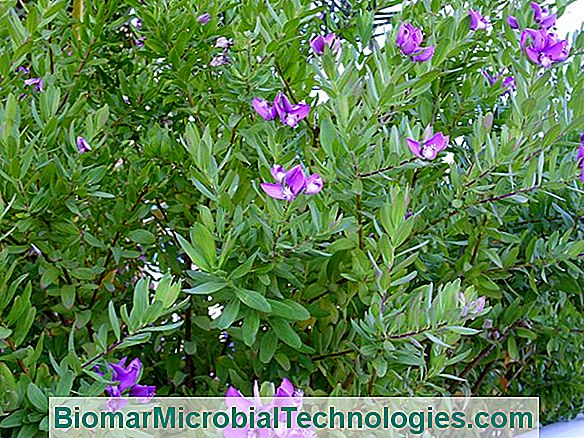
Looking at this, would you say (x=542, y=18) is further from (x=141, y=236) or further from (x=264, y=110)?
(x=141, y=236)

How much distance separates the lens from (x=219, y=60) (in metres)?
1.04

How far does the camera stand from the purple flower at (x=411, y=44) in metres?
0.84

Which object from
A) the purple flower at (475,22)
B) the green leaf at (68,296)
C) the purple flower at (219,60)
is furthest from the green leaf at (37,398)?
the purple flower at (475,22)

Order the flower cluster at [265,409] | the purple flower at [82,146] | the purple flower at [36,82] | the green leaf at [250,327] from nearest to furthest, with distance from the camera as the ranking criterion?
the flower cluster at [265,409] < the green leaf at [250,327] < the purple flower at [82,146] < the purple flower at [36,82]

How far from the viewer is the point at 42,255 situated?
92cm

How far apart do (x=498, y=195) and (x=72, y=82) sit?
0.59m

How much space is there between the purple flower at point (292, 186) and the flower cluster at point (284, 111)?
113 mm

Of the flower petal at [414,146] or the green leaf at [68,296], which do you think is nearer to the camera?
the flower petal at [414,146]

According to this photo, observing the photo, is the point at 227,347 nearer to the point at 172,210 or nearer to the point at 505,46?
the point at 172,210

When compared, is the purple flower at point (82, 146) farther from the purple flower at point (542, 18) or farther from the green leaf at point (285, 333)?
the purple flower at point (542, 18)

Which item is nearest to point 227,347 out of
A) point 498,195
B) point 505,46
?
point 498,195

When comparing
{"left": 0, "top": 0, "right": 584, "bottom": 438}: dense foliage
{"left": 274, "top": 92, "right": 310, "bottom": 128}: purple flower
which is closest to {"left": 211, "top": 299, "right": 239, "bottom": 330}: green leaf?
{"left": 0, "top": 0, "right": 584, "bottom": 438}: dense foliage

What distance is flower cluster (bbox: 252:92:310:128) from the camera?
84 cm

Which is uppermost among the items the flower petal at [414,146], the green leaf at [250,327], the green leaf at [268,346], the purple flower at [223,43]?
the purple flower at [223,43]
